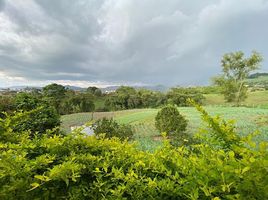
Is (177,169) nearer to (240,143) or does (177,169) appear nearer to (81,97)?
(240,143)

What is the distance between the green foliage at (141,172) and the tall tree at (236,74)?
1512 inches

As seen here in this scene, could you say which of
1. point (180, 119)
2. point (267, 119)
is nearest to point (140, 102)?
point (267, 119)

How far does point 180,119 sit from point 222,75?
93.4 ft

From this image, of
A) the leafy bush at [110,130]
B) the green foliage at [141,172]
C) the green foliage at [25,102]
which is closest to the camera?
the green foliage at [141,172]

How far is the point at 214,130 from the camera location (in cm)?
177

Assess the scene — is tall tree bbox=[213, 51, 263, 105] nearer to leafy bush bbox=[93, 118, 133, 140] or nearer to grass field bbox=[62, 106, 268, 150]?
grass field bbox=[62, 106, 268, 150]

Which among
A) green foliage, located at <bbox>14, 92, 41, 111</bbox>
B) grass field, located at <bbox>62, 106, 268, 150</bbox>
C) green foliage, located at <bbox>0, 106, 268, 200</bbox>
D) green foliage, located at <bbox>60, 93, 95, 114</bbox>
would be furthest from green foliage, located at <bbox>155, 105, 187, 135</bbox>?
green foliage, located at <bbox>60, 93, 95, 114</bbox>

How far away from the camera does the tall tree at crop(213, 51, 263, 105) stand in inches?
1451

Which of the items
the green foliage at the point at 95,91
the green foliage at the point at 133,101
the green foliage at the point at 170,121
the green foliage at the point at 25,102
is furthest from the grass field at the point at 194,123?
the green foliage at the point at 95,91

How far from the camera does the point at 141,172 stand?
5.91ft

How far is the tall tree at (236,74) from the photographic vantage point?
1451 inches

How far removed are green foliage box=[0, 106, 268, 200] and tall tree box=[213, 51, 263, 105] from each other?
38.4 meters

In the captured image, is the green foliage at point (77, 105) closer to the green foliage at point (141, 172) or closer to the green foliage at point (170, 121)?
the green foliage at point (170, 121)

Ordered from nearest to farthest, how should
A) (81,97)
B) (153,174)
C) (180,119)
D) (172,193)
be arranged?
(172,193)
(153,174)
(180,119)
(81,97)
